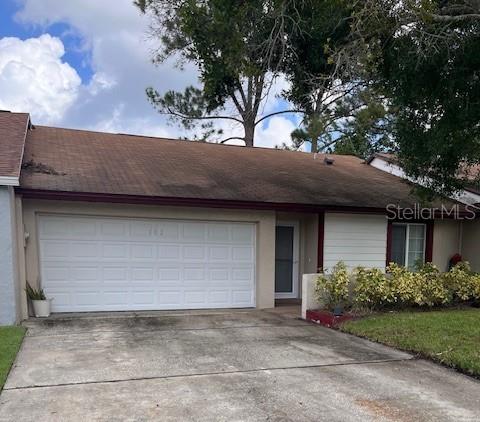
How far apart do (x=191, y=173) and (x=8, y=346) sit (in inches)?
244

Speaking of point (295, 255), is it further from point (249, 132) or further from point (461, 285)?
point (249, 132)

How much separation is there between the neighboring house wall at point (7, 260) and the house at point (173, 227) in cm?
2

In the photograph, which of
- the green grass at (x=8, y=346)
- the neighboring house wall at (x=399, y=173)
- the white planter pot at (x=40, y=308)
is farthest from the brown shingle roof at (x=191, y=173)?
the green grass at (x=8, y=346)

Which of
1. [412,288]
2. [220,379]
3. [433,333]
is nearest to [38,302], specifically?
[220,379]

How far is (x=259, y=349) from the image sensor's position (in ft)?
23.9

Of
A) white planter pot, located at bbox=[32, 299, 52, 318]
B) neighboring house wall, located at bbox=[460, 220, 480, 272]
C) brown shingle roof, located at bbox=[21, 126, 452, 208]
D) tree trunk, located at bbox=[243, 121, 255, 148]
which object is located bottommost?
white planter pot, located at bbox=[32, 299, 52, 318]

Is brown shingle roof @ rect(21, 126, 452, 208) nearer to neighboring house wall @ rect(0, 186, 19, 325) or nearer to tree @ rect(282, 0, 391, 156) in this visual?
neighboring house wall @ rect(0, 186, 19, 325)

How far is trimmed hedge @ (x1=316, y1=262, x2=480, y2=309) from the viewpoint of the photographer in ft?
31.7

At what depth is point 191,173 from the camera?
1202 cm

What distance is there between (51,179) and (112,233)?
1.64 metres

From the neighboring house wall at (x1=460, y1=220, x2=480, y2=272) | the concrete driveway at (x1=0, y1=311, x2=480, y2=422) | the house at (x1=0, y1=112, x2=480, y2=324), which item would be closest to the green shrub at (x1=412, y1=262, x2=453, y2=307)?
the house at (x1=0, y1=112, x2=480, y2=324)

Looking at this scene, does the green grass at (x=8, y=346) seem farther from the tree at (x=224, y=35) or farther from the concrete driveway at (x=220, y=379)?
the tree at (x=224, y=35)

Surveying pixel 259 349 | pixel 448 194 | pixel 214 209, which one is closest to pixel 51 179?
pixel 214 209

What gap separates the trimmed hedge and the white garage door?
7.22 feet
